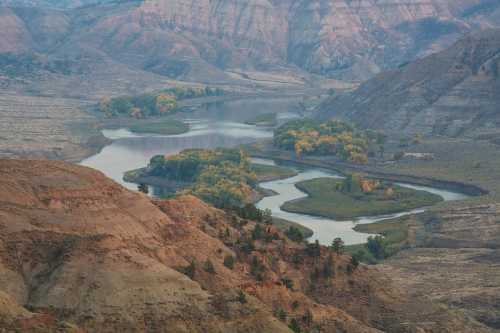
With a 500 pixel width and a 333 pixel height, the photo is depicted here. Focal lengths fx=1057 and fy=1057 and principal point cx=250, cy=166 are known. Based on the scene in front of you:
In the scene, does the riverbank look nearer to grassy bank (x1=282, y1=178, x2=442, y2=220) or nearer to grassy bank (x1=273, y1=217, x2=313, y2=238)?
grassy bank (x1=282, y1=178, x2=442, y2=220)

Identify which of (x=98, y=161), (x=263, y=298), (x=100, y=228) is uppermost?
(x=100, y=228)

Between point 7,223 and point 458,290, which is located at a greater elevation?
point 7,223

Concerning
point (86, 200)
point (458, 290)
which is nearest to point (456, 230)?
point (458, 290)

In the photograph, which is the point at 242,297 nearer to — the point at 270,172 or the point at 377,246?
Result: the point at 377,246

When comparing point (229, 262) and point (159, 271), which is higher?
point (159, 271)

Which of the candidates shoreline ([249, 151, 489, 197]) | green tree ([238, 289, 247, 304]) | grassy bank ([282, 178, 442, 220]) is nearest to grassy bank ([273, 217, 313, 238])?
grassy bank ([282, 178, 442, 220])

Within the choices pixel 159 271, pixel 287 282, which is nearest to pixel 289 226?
pixel 287 282

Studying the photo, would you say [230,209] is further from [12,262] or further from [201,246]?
[12,262]
